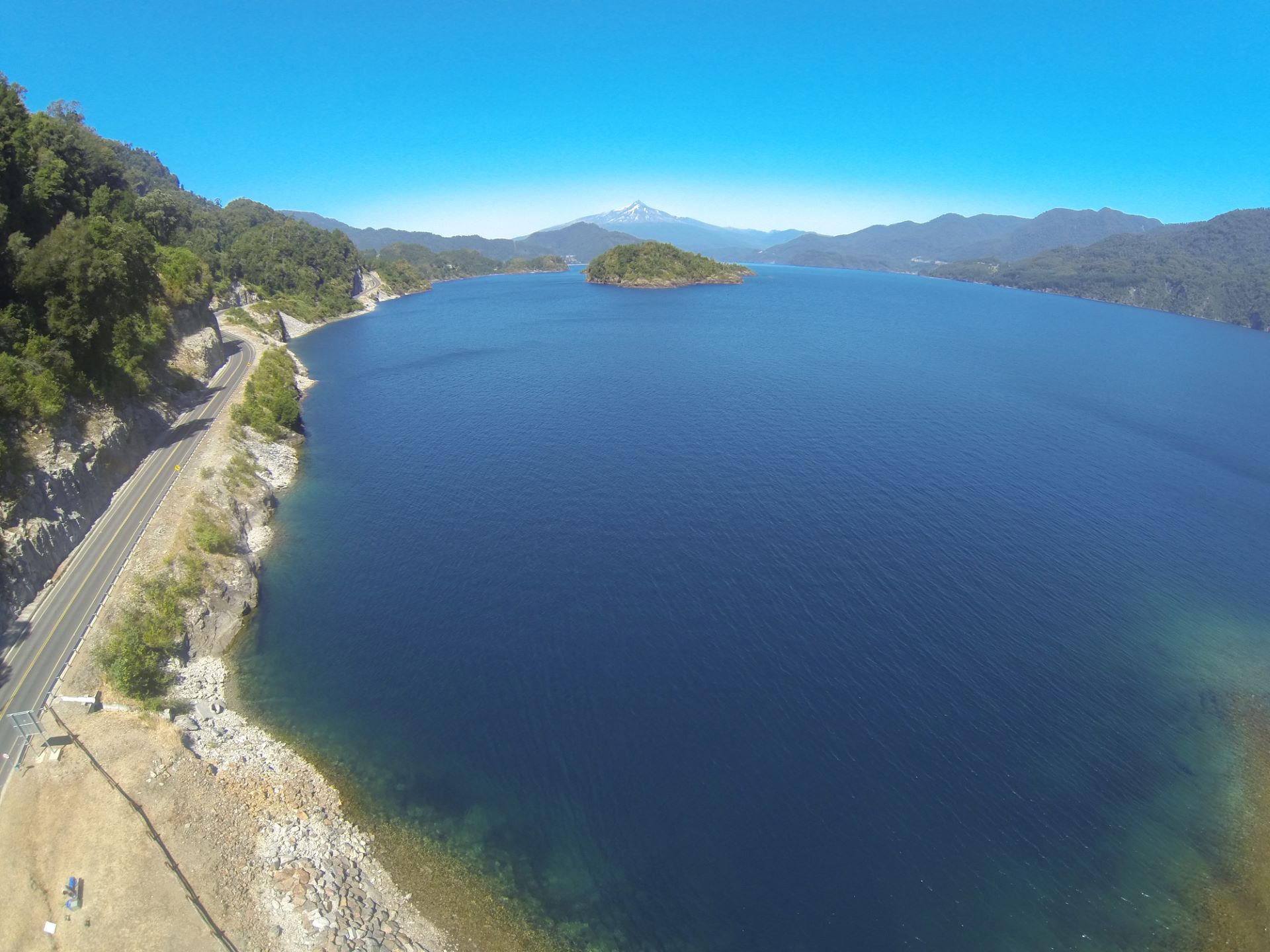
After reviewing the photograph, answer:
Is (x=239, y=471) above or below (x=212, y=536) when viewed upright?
above

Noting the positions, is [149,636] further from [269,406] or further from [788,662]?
[269,406]

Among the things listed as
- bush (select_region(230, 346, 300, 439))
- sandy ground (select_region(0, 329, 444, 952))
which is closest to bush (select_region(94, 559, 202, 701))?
sandy ground (select_region(0, 329, 444, 952))

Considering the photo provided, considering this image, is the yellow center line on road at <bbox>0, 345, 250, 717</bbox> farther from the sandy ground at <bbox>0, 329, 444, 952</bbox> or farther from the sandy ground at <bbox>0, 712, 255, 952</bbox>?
the sandy ground at <bbox>0, 712, 255, 952</bbox>

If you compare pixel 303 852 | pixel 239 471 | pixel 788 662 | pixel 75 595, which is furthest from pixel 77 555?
pixel 788 662

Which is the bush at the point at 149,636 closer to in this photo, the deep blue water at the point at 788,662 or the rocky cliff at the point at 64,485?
the deep blue water at the point at 788,662

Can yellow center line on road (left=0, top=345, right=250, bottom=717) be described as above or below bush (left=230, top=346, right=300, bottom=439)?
below

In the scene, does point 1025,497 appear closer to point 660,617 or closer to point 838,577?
point 838,577
